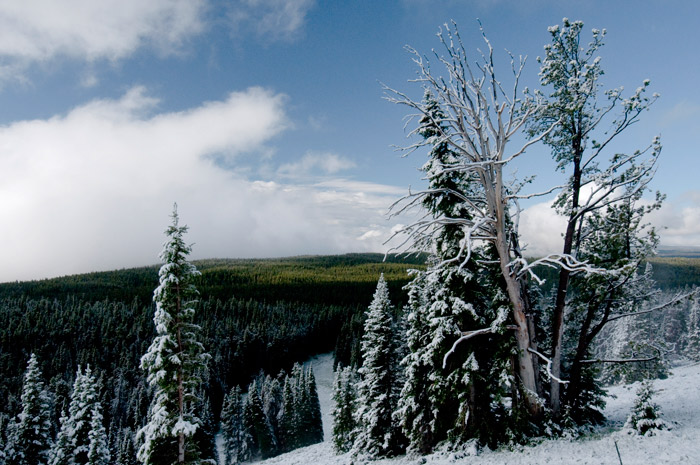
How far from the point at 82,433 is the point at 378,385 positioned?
911 inches

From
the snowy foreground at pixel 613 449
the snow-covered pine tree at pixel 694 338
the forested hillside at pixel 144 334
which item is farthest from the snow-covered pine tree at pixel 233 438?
the snow-covered pine tree at pixel 694 338

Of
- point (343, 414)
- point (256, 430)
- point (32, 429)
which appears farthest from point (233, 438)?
point (32, 429)

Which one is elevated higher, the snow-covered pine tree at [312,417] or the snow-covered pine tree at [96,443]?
the snow-covered pine tree at [96,443]

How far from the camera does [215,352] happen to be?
102375 mm

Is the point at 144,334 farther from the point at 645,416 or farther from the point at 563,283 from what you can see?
the point at 645,416

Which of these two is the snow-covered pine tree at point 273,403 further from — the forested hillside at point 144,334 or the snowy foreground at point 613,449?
the snowy foreground at point 613,449

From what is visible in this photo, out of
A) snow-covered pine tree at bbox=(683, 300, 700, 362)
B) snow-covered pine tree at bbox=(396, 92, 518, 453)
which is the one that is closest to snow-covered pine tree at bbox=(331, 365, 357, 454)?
snow-covered pine tree at bbox=(396, 92, 518, 453)

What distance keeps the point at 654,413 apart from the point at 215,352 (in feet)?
352

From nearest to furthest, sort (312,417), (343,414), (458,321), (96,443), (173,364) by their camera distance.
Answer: (458,321)
(173,364)
(96,443)
(343,414)
(312,417)

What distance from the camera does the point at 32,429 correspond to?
2953 centimetres

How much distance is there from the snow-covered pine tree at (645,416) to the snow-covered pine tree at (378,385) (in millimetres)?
13885

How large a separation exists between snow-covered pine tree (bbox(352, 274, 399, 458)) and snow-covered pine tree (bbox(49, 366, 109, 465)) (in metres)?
19.2

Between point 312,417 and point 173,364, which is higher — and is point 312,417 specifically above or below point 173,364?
below

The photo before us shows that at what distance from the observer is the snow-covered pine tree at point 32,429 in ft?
95.2
